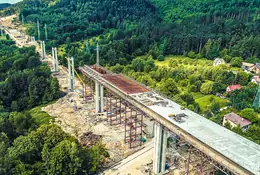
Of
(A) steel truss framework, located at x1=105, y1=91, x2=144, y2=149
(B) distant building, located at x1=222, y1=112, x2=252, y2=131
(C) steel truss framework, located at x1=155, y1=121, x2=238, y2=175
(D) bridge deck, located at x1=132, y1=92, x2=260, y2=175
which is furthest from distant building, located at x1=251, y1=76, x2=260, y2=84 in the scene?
(D) bridge deck, located at x1=132, y1=92, x2=260, y2=175

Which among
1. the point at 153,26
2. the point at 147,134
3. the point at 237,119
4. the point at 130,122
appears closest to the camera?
the point at 130,122

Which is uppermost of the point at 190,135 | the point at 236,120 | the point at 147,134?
the point at 190,135

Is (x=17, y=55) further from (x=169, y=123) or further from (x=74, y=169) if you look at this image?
(x=169, y=123)

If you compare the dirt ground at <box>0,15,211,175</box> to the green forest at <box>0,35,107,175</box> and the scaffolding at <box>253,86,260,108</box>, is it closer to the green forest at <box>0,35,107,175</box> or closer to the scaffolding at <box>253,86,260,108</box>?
the green forest at <box>0,35,107,175</box>

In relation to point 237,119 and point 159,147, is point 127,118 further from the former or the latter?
point 237,119

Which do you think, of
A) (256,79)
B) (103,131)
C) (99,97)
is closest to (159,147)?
(103,131)
